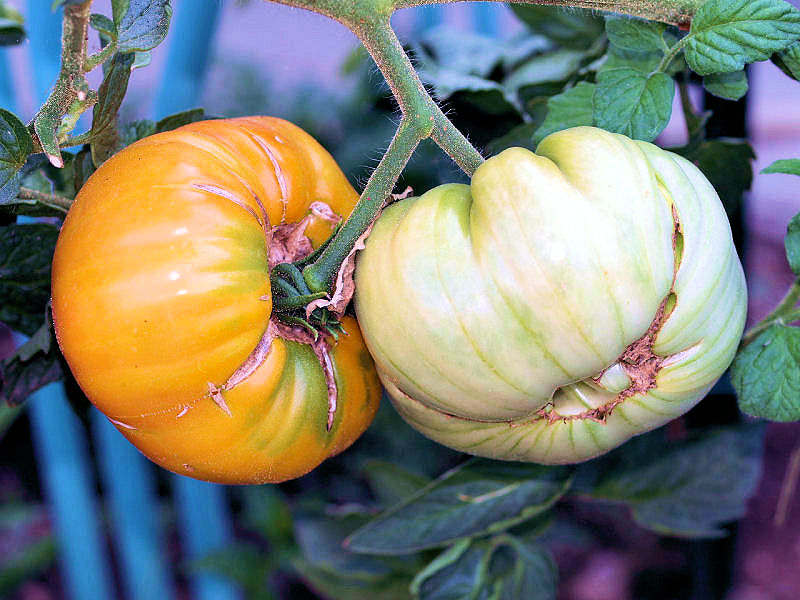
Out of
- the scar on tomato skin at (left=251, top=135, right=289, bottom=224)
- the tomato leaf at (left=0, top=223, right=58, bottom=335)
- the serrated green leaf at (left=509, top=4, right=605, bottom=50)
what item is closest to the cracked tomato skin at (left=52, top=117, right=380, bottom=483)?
the scar on tomato skin at (left=251, top=135, right=289, bottom=224)

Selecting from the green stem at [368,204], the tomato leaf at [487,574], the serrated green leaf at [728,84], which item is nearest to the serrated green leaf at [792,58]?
the serrated green leaf at [728,84]

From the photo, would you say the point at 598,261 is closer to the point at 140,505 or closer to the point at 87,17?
the point at 87,17

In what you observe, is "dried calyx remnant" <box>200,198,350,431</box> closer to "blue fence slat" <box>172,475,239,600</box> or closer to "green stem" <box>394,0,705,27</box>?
"green stem" <box>394,0,705,27</box>

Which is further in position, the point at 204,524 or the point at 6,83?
the point at 204,524

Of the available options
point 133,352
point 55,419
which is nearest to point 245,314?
point 133,352

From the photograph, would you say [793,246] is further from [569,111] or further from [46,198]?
[46,198]

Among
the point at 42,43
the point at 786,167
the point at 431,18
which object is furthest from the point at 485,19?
the point at 786,167
